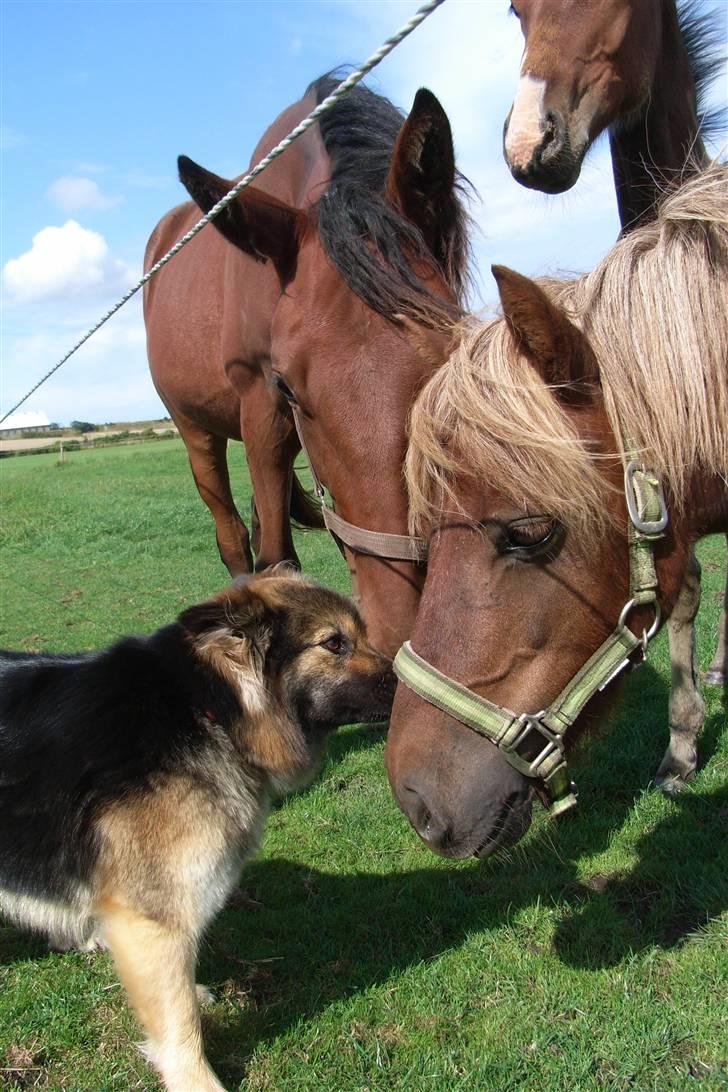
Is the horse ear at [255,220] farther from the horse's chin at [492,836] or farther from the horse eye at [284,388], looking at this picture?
the horse's chin at [492,836]

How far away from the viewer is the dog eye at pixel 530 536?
6.91ft

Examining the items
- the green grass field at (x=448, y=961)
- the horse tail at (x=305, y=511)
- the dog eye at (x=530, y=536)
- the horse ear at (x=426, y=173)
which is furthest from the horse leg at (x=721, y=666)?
the dog eye at (x=530, y=536)

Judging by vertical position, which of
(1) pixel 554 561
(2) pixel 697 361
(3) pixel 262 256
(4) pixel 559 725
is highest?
(3) pixel 262 256

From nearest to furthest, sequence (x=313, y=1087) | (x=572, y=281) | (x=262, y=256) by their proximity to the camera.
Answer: (x=572, y=281), (x=313, y=1087), (x=262, y=256)

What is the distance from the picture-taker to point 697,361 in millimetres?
2145

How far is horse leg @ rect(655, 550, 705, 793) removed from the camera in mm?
4316

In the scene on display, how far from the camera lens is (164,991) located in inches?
106

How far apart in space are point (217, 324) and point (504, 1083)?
A: 4.23 metres

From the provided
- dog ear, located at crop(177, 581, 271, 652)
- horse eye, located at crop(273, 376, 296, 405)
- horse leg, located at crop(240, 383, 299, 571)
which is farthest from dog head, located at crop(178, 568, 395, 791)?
horse leg, located at crop(240, 383, 299, 571)

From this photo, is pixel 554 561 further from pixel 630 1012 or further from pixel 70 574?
pixel 70 574

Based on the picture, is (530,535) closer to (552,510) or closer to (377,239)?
(552,510)

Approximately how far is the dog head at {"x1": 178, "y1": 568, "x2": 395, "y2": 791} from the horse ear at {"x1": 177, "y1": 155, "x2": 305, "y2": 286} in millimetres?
1401

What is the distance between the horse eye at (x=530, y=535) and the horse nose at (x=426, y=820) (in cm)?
68

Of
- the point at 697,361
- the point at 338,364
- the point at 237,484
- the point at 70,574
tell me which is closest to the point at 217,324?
the point at 338,364
